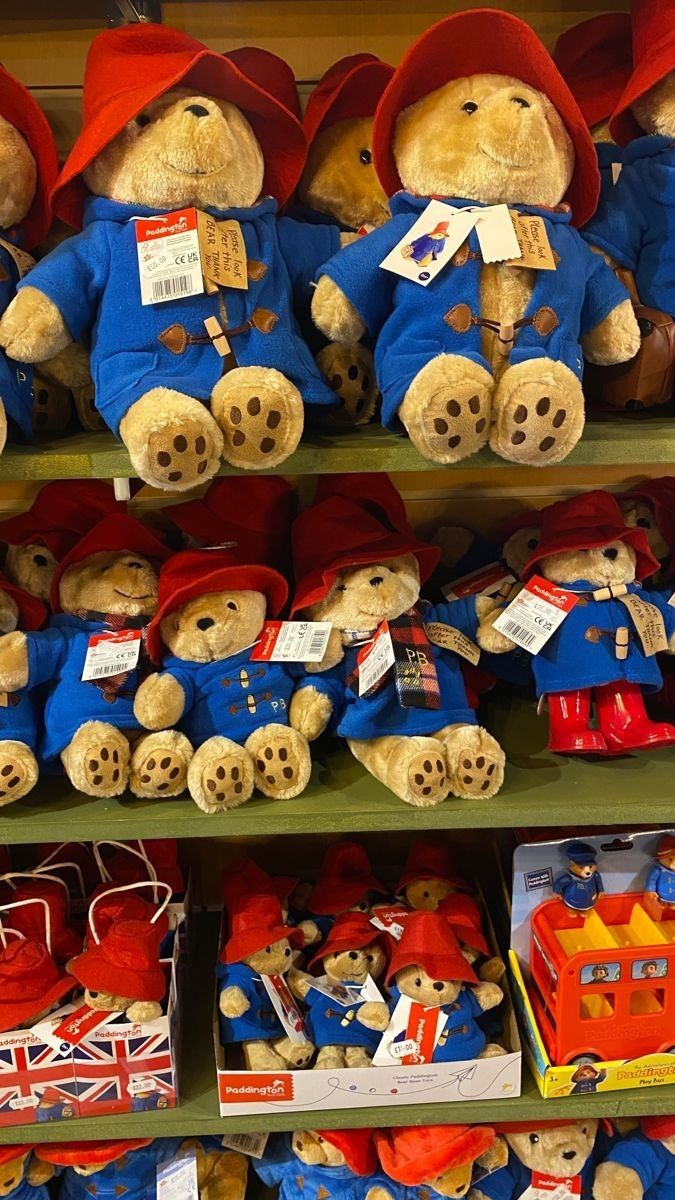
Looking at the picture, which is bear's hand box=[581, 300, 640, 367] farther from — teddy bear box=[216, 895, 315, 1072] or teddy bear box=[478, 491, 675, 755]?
teddy bear box=[216, 895, 315, 1072]

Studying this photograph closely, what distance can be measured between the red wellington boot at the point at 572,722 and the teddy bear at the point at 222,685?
13.2 inches

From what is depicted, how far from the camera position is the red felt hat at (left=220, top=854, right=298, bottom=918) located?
1.37m

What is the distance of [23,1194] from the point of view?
1300mm

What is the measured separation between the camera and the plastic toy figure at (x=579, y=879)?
50.1 inches

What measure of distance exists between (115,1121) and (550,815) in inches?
30.0

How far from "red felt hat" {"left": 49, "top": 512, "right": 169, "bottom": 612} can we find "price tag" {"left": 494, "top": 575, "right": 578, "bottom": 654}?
1.60 ft

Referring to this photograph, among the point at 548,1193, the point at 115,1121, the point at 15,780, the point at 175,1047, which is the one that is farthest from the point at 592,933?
the point at 15,780

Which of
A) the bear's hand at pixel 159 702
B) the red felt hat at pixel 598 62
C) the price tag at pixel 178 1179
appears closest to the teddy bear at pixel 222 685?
the bear's hand at pixel 159 702

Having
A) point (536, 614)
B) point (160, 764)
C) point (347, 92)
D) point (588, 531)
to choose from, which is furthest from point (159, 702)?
point (347, 92)

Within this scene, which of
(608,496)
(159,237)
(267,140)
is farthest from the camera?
(608,496)

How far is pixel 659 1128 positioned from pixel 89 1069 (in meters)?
0.85

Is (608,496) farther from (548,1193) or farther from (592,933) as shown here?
(548,1193)

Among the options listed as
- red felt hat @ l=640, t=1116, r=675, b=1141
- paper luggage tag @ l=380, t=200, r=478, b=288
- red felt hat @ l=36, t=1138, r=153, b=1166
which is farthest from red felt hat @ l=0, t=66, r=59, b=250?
red felt hat @ l=640, t=1116, r=675, b=1141

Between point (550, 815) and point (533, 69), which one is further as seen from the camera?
point (550, 815)
